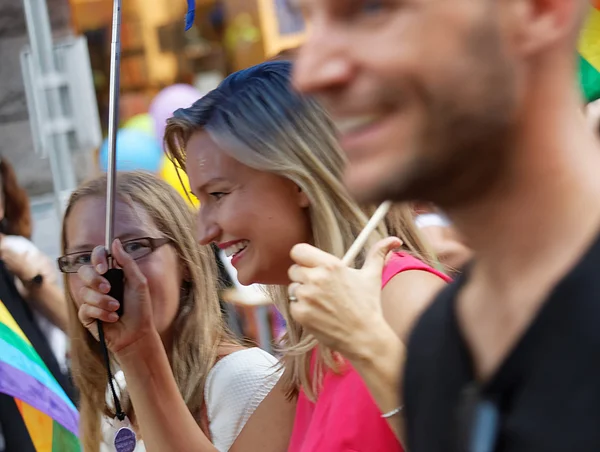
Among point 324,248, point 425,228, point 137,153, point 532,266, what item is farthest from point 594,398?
point 137,153

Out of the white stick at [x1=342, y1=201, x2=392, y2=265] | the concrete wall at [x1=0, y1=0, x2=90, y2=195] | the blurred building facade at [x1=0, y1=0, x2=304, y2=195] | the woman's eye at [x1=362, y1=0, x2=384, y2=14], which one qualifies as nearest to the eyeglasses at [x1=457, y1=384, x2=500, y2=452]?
the woman's eye at [x1=362, y1=0, x2=384, y2=14]

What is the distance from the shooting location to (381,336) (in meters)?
1.22

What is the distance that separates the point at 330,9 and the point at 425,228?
1999 millimetres

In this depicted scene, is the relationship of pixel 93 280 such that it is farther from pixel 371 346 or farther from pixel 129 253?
pixel 371 346

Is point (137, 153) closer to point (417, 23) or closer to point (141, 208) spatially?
point (141, 208)

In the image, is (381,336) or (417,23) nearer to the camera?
(417,23)

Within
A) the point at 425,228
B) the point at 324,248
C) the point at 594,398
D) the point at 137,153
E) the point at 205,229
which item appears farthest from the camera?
the point at 137,153

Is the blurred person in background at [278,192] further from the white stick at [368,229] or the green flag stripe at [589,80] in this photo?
the green flag stripe at [589,80]

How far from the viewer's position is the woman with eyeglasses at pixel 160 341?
1850mm

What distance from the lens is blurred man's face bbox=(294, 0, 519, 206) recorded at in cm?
63

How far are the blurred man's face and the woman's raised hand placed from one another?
3.89 ft

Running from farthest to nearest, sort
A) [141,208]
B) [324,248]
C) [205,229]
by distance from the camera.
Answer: [141,208]
[205,229]
[324,248]

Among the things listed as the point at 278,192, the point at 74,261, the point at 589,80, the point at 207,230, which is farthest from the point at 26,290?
the point at 589,80

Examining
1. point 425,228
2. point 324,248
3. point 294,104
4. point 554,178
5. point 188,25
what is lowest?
point 425,228
